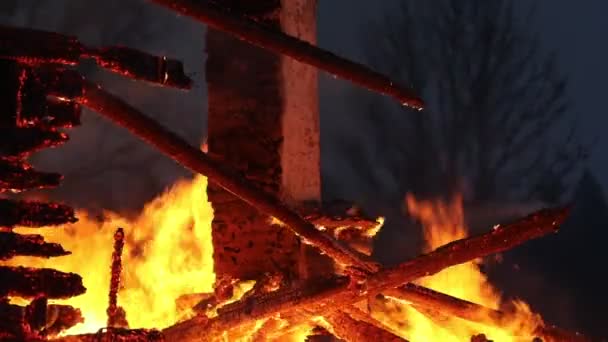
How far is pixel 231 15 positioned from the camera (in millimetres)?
2951

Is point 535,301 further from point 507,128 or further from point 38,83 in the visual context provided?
point 38,83

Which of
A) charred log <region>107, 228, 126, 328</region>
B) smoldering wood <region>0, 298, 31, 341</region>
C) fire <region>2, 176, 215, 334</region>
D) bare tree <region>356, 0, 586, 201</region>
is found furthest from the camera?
bare tree <region>356, 0, 586, 201</region>

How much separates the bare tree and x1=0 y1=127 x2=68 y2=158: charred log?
1958 centimetres

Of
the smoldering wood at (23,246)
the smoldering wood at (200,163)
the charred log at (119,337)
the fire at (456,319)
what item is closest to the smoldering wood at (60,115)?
the smoldering wood at (200,163)

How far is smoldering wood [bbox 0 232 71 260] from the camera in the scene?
2232 mm

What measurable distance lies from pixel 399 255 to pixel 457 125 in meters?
5.50

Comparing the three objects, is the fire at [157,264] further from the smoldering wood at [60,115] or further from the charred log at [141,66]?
the charred log at [141,66]

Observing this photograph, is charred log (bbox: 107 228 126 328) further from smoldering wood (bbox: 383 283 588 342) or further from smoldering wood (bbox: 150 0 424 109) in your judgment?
smoldering wood (bbox: 150 0 424 109)

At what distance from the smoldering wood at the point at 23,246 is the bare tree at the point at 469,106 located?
1954 cm

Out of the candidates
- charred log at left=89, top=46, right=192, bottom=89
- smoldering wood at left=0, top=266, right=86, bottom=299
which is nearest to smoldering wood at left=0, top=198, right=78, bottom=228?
smoldering wood at left=0, top=266, right=86, bottom=299

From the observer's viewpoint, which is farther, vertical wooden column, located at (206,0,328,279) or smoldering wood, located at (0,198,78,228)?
vertical wooden column, located at (206,0,328,279)

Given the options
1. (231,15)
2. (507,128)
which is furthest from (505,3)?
(231,15)

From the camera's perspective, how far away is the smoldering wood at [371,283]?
3145 millimetres

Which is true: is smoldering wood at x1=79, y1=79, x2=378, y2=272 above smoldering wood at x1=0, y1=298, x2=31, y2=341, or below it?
above
